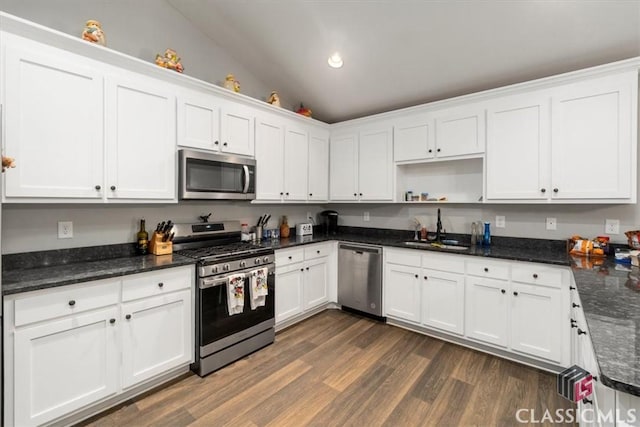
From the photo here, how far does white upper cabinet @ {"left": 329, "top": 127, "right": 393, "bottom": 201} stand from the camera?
358 cm

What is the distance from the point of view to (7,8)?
198 cm

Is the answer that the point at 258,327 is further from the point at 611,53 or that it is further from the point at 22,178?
the point at 611,53

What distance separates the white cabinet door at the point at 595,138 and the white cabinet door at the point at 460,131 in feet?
1.88

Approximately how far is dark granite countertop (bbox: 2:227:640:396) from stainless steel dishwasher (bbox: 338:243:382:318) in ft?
0.52

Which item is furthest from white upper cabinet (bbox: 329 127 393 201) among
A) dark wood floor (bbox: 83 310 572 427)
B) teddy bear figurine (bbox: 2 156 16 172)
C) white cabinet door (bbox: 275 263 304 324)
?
teddy bear figurine (bbox: 2 156 16 172)

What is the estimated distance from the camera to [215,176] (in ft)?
8.95

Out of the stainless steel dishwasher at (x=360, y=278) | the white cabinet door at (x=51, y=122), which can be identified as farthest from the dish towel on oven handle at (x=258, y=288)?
the white cabinet door at (x=51, y=122)

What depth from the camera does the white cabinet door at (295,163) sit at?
349cm

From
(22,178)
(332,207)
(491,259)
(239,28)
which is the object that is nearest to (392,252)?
(491,259)

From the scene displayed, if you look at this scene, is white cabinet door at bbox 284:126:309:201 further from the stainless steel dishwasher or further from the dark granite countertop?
the stainless steel dishwasher

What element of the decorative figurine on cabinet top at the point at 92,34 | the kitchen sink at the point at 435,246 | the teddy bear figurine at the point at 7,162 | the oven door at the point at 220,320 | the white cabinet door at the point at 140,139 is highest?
the decorative figurine on cabinet top at the point at 92,34

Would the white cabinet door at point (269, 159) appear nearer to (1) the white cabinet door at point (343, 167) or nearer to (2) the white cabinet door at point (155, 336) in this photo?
(1) the white cabinet door at point (343, 167)

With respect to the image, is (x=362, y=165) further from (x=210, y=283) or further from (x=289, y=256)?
(x=210, y=283)

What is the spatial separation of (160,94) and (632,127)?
12.0ft
